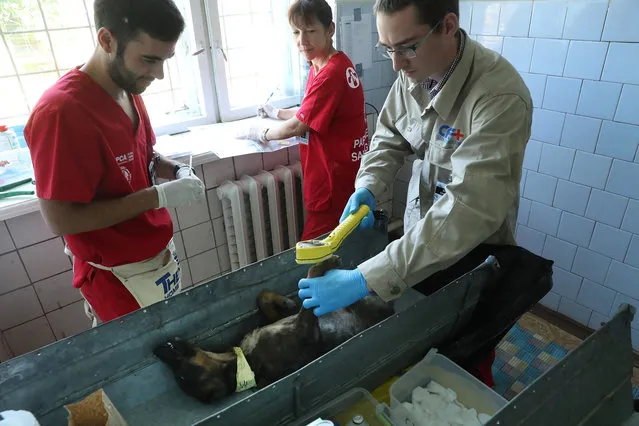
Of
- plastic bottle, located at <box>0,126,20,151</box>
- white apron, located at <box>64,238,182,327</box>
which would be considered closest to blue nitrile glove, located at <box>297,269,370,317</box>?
white apron, located at <box>64,238,182,327</box>

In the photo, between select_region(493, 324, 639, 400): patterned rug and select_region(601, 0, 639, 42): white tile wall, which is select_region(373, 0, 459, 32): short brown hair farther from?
select_region(493, 324, 639, 400): patterned rug

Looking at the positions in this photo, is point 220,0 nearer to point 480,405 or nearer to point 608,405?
point 480,405

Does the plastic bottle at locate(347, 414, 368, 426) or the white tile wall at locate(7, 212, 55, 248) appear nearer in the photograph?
the plastic bottle at locate(347, 414, 368, 426)

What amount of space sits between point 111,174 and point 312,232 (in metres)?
1.20

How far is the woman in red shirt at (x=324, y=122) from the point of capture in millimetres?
2035

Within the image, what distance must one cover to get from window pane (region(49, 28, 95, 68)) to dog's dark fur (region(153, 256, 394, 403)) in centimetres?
169

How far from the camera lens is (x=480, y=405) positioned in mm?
1131

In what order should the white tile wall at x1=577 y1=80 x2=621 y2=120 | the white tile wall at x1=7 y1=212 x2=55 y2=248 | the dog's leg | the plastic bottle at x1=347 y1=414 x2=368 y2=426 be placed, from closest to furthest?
1. the plastic bottle at x1=347 y1=414 x2=368 y2=426
2. the dog's leg
3. the white tile wall at x1=7 y1=212 x2=55 y2=248
4. the white tile wall at x1=577 y1=80 x2=621 y2=120

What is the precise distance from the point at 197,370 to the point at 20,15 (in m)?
1.88

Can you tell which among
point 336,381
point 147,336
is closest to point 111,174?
point 147,336

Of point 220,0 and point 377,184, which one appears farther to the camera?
point 220,0

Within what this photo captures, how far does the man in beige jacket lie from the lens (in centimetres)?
117

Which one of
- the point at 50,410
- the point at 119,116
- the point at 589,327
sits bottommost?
the point at 589,327

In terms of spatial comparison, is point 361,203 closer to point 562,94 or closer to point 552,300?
point 562,94
